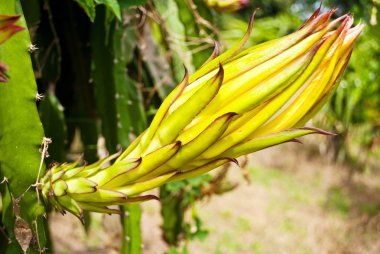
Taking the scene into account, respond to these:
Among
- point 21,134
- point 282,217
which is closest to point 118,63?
point 21,134

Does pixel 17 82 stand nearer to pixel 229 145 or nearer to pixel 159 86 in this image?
pixel 229 145

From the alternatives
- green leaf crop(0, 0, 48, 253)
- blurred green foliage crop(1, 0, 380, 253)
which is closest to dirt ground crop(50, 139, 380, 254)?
blurred green foliage crop(1, 0, 380, 253)

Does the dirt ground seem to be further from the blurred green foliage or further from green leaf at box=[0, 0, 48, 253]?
green leaf at box=[0, 0, 48, 253]

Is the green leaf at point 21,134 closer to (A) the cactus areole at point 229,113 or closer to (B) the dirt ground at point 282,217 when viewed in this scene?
(A) the cactus areole at point 229,113

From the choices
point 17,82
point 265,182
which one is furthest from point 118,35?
point 265,182

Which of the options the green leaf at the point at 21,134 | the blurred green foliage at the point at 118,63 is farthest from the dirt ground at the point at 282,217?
the green leaf at the point at 21,134

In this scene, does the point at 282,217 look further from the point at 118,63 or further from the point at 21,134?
the point at 21,134
